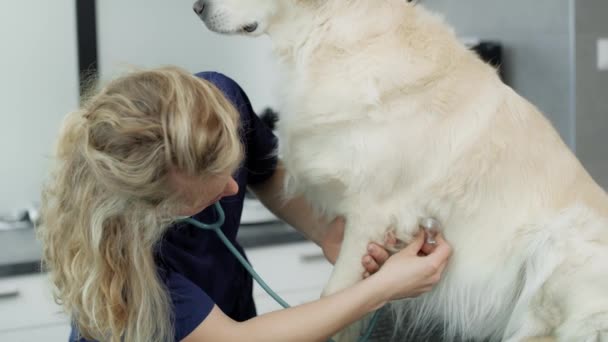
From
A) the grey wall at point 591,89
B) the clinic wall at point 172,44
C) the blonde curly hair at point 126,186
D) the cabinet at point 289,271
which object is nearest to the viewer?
the blonde curly hair at point 126,186

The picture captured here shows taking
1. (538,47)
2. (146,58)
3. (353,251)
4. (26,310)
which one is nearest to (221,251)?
(353,251)

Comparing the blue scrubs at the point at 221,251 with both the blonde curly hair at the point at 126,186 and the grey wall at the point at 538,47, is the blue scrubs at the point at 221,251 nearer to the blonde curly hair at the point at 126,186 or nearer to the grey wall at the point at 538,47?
the blonde curly hair at the point at 126,186

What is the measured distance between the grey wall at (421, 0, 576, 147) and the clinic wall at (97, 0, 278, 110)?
2.36ft

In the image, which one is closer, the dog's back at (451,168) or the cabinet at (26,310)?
the dog's back at (451,168)

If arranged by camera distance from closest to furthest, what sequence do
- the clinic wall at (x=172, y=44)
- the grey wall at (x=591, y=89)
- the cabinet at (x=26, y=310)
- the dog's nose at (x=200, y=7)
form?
the dog's nose at (x=200, y=7) < the cabinet at (x=26, y=310) < the grey wall at (x=591, y=89) < the clinic wall at (x=172, y=44)

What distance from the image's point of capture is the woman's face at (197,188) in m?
0.89

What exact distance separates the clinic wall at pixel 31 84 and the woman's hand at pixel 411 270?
1552 mm

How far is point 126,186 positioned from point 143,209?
51mm

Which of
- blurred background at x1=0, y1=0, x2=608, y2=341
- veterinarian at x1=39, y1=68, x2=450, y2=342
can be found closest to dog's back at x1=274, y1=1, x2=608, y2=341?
veterinarian at x1=39, y1=68, x2=450, y2=342

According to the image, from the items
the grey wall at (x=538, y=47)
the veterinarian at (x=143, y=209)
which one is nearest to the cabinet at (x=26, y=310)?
the veterinarian at (x=143, y=209)

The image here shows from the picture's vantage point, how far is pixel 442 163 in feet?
3.76

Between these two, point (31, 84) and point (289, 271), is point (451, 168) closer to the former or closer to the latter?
point (289, 271)

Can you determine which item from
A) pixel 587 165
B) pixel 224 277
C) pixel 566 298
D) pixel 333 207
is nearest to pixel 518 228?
pixel 566 298

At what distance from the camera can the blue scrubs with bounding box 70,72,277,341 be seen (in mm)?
981
